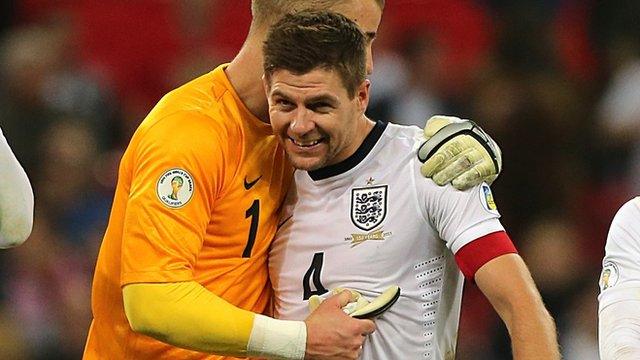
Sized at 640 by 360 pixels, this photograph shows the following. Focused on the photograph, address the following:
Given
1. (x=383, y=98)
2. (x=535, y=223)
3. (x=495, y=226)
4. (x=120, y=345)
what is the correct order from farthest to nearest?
(x=383, y=98)
(x=535, y=223)
(x=120, y=345)
(x=495, y=226)

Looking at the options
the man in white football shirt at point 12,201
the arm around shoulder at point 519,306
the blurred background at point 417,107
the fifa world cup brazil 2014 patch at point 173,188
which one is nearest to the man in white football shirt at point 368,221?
the arm around shoulder at point 519,306

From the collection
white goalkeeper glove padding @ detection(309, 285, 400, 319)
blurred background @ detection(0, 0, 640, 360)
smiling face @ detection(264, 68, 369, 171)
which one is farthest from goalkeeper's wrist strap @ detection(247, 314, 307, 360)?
blurred background @ detection(0, 0, 640, 360)

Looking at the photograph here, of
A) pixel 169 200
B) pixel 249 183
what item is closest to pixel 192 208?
pixel 169 200

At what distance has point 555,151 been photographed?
575 cm

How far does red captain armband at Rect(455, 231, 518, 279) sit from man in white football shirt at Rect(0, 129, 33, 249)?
108 cm

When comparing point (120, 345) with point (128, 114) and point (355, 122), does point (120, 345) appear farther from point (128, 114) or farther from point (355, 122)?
point (128, 114)

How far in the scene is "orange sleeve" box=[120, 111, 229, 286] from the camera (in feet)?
9.38

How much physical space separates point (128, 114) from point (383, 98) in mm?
1351

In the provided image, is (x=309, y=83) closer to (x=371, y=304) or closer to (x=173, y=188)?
(x=173, y=188)

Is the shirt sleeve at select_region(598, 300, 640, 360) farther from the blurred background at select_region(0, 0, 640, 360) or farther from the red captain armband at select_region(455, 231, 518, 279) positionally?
the blurred background at select_region(0, 0, 640, 360)

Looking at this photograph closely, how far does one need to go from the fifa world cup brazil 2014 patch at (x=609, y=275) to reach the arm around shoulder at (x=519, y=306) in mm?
181

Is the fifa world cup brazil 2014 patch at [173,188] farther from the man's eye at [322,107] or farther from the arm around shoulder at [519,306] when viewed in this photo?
the arm around shoulder at [519,306]

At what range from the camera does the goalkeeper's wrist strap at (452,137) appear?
2973 millimetres

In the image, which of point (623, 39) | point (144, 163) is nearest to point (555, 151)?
point (623, 39)
